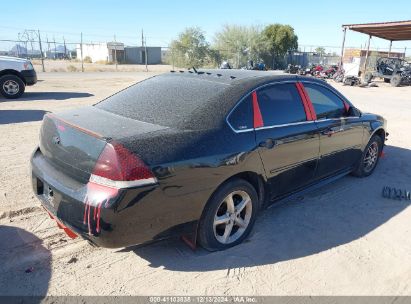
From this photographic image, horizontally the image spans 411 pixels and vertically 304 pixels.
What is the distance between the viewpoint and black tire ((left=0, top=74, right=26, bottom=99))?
465 inches

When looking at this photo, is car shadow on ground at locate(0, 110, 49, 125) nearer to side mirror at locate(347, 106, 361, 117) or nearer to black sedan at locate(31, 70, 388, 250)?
black sedan at locate(31, 70, 388, 250)

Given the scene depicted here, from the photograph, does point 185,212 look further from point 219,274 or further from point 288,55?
point 288,55

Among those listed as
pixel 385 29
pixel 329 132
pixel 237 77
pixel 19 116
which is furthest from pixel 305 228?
pixel 385 29

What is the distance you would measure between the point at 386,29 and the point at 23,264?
26856 millimetres

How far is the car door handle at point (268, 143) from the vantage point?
11.2ft

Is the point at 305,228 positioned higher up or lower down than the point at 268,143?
lower down

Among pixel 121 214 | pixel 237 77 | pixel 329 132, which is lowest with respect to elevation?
pixel 121 214

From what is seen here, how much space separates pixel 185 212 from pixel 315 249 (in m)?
1.40

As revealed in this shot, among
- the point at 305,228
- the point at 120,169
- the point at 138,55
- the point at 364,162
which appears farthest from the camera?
the point at 138,55

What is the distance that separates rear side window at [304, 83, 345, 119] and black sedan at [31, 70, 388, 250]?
2cm

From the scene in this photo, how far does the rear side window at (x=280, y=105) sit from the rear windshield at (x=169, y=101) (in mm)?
463

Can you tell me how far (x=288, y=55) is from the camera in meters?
38.6

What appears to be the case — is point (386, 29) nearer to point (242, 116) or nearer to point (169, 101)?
point (242, 116)

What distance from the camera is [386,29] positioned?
24391 mm
